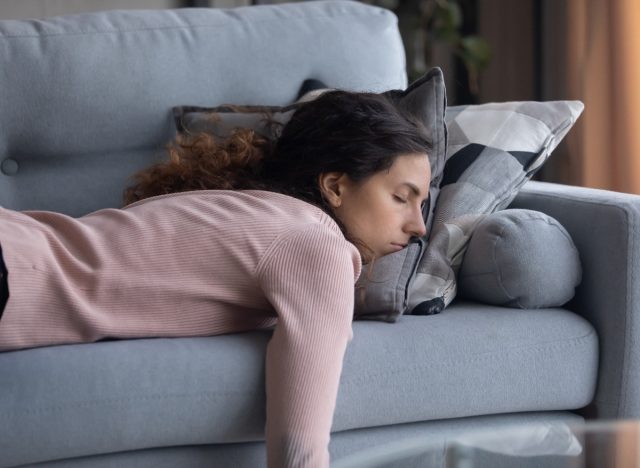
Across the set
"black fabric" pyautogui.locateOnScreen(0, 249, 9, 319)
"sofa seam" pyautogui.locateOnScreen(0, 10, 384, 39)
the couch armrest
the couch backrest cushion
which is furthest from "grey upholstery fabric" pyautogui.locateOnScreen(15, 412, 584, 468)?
"sofa seam" pyautogui.locateOnScreen(0, 10, 384, 39)

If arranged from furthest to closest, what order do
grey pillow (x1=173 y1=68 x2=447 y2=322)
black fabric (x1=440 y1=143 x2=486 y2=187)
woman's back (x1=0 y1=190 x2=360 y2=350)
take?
black fabric (x1=440 y1=143 x2=486 y2=187)
grey pillow (x1=173 y1=68 x2=447 y2=322)
woman's back (x1=0 y1=190 x2=360 y2=350)

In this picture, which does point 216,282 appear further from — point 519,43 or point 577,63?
point 519,43

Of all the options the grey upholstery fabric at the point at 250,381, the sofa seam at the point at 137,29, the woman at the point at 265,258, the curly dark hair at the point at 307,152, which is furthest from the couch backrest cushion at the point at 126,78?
the grey upholstery fabric at the point at 250,381

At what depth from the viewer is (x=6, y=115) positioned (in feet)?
6.18

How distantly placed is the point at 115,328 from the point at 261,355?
0.21m

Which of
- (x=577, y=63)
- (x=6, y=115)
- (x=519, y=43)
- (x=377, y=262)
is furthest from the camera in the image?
(x=519, y=43)

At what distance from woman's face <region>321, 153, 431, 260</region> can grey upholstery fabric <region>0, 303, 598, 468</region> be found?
14cm

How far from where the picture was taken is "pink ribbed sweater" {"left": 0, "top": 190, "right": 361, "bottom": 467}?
1.28 metres

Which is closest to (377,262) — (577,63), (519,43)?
(577,63)

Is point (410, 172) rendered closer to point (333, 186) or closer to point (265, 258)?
point (333, 186)

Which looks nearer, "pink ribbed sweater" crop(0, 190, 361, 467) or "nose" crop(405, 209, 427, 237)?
"pink ribbed sweater" crop(0, 190, 361, 467)

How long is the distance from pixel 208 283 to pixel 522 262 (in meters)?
0.54

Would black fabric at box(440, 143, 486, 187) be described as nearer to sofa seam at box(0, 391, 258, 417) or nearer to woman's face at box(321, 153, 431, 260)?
woman's face at box(321, 153, 431, 260)

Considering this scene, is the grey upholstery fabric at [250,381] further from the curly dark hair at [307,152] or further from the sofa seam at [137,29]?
the sofa seam at [137,29]
